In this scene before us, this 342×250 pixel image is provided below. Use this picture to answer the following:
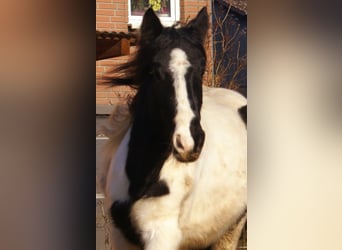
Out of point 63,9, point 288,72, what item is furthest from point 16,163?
point 288,72

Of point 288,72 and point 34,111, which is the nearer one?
point 34,111

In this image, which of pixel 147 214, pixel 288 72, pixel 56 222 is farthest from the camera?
pixel 288 72

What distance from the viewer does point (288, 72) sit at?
3.35 metres

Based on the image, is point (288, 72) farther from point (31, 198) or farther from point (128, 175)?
point (31, 198)

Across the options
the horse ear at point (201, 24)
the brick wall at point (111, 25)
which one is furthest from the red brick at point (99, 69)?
the horse ear at point (201, 24)

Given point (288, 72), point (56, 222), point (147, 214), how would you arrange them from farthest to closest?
point (288, 72) → point (56, 222) → point (147, 214)

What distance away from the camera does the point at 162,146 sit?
2.91 meters

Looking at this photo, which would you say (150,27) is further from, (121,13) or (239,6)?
(239,6)

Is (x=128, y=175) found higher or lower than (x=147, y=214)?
higher

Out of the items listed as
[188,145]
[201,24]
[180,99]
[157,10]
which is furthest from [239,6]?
[188,145]

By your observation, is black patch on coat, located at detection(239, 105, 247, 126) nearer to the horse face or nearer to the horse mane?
the horse face

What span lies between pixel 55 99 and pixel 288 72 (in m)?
1.28

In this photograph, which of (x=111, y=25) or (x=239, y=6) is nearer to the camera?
(x=111, y=25)

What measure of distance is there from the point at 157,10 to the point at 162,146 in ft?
2.14
